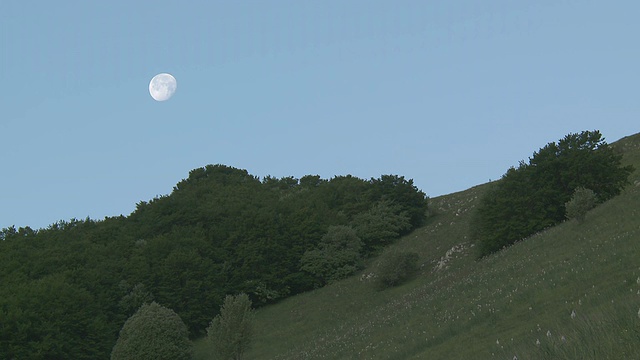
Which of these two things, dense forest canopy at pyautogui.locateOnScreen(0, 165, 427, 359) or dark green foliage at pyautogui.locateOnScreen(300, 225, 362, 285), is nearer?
dense forest canopy at pyautogui.locateOnScreen(0, 165, 427, 359)

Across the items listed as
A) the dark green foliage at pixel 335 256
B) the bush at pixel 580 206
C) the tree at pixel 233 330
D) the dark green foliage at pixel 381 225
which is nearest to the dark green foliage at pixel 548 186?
the bush at pixel 580 206

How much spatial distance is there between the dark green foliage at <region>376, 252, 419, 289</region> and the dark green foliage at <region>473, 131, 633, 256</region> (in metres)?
8.31

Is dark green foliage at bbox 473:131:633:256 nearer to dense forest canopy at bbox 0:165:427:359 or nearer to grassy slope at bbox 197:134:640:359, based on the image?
grassy slope at bbox 197:134:640:359

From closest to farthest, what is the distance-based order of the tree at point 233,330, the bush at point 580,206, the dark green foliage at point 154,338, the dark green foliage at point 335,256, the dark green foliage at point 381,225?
the tree at point 233,330 → the bush at point 580,206 → the dark green foliage at point 154,338 → the dark green foliage at point 335,256 → the dark green foliage at point 381,225

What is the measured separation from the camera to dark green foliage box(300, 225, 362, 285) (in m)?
76.5

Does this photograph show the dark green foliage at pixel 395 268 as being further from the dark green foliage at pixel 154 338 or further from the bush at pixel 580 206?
the bush at pixel 580 206

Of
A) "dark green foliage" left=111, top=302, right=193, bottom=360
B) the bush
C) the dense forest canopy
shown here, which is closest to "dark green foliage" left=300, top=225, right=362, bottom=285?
the dense forest canopy

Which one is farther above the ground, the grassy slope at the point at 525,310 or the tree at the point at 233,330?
the tree at the point at 233,330

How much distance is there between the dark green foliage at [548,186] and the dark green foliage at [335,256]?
875 inches

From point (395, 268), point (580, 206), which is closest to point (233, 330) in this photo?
point (580, 206)

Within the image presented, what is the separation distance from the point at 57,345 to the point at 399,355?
41.2 metres

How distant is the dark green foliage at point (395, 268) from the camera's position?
62625 mm

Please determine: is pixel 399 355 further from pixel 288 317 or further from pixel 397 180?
pixel 397 180

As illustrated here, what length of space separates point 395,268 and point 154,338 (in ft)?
88.2
